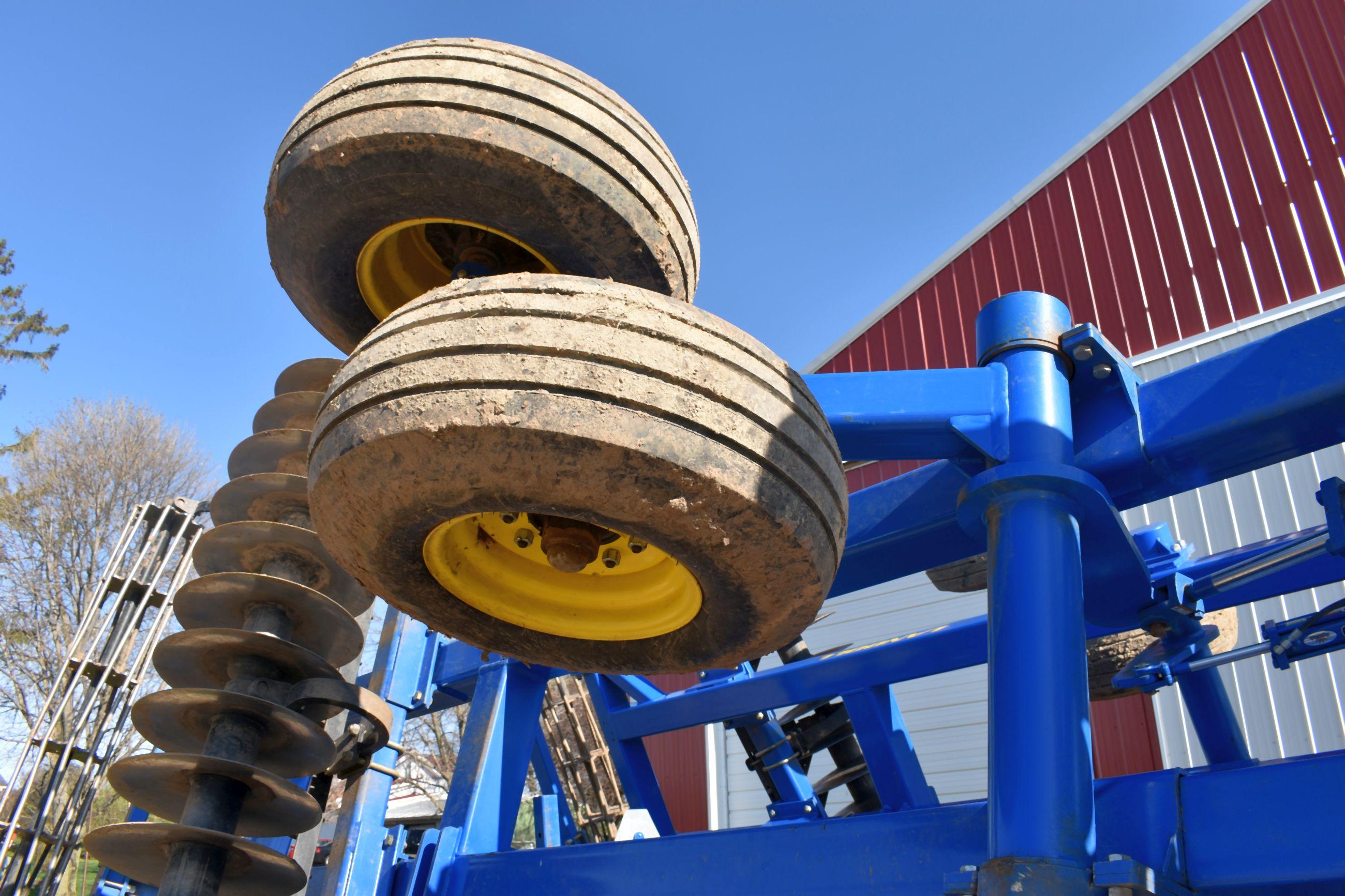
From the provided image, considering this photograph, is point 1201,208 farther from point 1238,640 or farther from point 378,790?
point 378,790

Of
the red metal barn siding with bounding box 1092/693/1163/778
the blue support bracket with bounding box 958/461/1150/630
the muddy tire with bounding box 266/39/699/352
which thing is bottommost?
the blue support bracket with bounding box 958/461/1150/630

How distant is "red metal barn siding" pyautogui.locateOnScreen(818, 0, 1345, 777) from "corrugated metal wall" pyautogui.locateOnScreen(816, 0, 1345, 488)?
1 centimetres

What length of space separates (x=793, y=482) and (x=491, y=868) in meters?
1.83

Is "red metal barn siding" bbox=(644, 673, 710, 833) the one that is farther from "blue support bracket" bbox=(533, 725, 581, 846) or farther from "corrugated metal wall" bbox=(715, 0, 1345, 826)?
"blue support bracket" bbox=(533, 725, 581, 846)

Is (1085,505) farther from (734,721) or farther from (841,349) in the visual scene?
(841,349)

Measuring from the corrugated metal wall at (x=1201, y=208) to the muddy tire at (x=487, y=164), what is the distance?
737 cm

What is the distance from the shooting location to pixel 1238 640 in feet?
22.6

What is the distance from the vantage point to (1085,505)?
201 cm

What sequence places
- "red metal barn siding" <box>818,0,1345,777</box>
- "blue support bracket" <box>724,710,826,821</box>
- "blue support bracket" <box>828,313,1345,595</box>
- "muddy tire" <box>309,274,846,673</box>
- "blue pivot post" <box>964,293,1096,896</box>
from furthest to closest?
1. "red metal barn siding" <box>818,0,1345,777</box>
2. "blue support bracket" <box>724,710,826,821</box>
3. "blue support bracket" <box>828,313,1345,595</box>
4. "blue pivot post" <box>964,293,1096,896</box>
5. "muddy tire" <box>309,274,846,673</box>

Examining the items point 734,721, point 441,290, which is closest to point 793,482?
point 441,290

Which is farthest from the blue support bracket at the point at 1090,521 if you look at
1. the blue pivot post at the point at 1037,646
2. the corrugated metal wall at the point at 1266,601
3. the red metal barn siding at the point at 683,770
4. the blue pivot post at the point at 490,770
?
the red metal barn siding at the point at 683,770

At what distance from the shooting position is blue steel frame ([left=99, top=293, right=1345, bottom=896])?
160cm

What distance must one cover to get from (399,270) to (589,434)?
150cm

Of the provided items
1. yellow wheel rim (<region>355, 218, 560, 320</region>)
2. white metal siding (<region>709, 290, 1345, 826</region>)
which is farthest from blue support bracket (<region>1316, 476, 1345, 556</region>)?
white metal siding (<region>709, 290, 1345, 826</region>)
